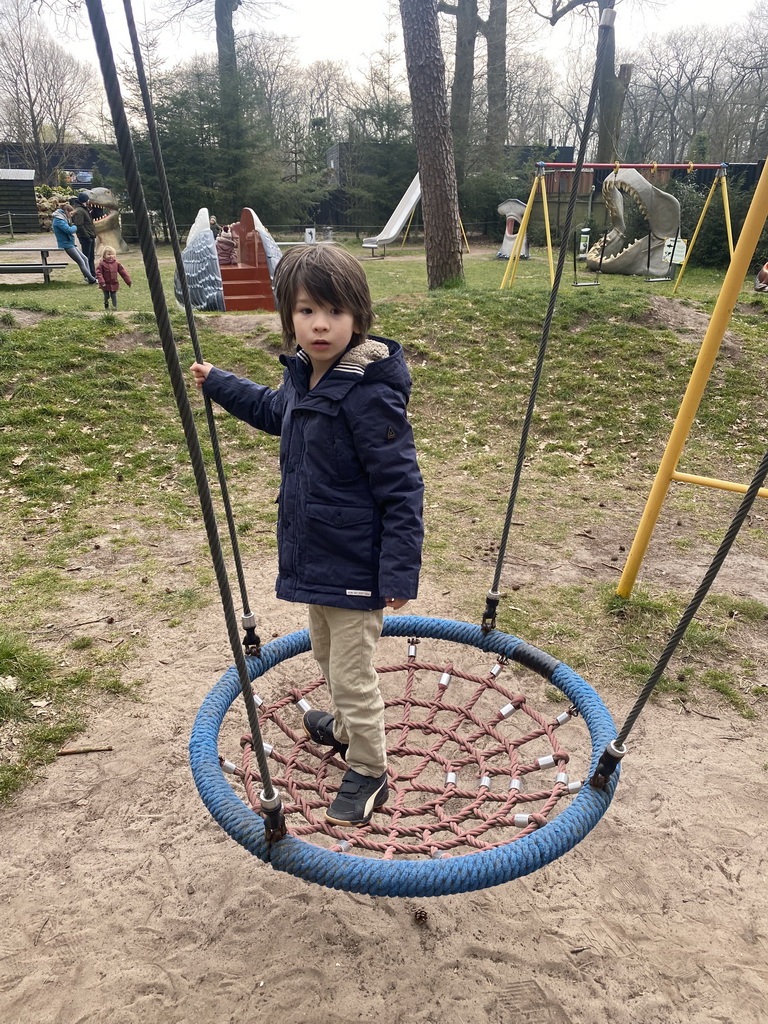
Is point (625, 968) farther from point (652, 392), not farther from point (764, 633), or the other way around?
point (652, 392)

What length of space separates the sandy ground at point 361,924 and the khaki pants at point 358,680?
0.42 metres

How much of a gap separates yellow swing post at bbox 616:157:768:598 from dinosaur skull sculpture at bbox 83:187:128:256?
1573 cm

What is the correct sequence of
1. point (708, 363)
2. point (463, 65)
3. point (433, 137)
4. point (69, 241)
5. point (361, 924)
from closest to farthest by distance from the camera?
1. point (361, 924)
2. point (708, 363)
3. point (433, 137)
4. point (69, 241)
5. point (463, 65)

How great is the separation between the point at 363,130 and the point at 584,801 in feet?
76.2

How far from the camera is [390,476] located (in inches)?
64.7

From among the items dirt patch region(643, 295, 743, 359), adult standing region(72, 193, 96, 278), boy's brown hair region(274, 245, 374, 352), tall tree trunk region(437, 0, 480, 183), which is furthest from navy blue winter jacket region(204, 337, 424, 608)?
tall tree trunk region(437, 0, 480, 183)

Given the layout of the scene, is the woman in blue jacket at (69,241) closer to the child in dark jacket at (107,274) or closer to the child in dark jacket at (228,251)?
the child in dark jacket at (228,251)

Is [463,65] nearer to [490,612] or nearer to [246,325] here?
[246,325]

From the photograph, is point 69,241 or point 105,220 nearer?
point 69,241

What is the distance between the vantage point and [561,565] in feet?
12.3

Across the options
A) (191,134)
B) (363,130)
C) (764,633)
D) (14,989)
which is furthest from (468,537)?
(363,130)

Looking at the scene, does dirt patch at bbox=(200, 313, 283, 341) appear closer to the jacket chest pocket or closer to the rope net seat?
the rope net seat

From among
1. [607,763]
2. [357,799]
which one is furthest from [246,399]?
[607,763]

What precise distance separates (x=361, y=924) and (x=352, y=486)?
1.14 meters
